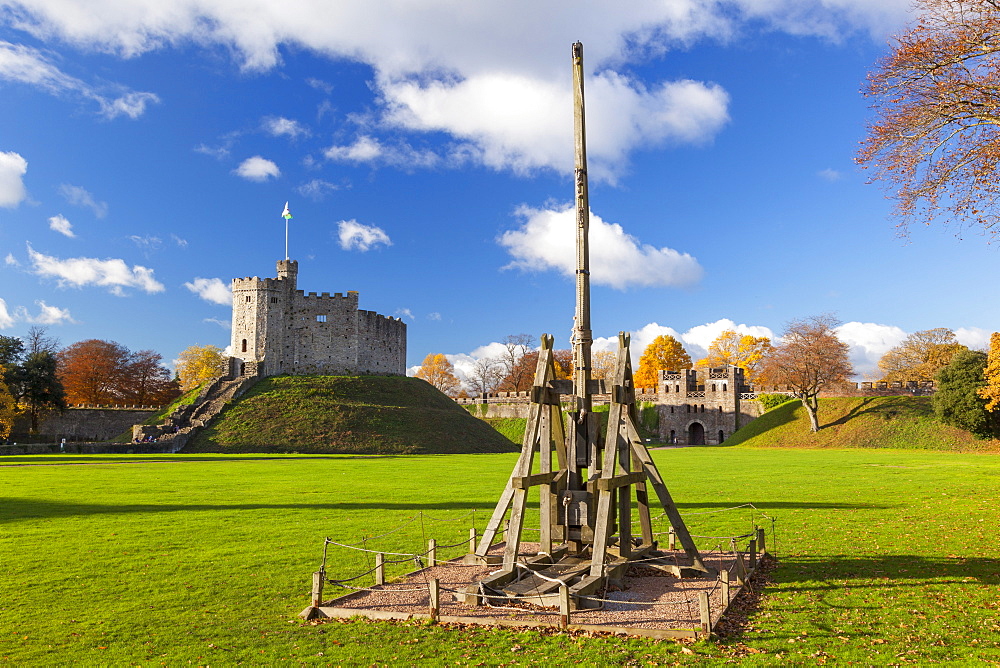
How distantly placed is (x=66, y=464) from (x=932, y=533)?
37466 millimetres

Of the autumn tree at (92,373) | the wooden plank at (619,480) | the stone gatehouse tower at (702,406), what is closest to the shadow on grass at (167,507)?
the wooden plank at (619,480)

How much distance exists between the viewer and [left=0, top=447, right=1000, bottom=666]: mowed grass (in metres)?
8.23

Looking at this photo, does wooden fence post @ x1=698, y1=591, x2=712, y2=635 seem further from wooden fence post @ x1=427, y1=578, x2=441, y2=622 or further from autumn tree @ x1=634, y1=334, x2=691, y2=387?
autumn tree @ x1=634, y1=334, x2=691, y2=387

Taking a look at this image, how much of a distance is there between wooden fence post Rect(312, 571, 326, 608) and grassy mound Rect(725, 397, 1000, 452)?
50.1 metres

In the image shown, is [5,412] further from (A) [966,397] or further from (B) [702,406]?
(A) [966,397]

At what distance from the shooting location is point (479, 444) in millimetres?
55938

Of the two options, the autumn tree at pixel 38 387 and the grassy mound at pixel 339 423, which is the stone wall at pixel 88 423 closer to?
the autumn tree at pixel 38 387

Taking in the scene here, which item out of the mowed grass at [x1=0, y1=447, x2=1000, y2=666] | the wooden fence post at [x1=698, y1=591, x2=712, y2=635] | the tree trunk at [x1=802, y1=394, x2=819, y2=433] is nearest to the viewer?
the mowed grass at [x1=0, y1=447, x2=1000, y2=666]

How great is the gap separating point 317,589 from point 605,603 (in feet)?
13.1

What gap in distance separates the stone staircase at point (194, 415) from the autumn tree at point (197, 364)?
27.6m

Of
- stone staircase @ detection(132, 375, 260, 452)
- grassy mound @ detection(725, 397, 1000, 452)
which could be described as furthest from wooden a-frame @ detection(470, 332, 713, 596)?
grassy mound @ detection(725, 397, 1000, 452)

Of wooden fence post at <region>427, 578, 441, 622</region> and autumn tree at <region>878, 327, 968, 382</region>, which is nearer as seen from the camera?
wooden fence post at <region>427, 578, 441, 622</region>

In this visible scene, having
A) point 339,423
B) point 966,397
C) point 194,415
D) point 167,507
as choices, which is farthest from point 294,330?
point 966,397

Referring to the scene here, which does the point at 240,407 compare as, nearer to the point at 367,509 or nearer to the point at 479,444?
the point at 479,444
